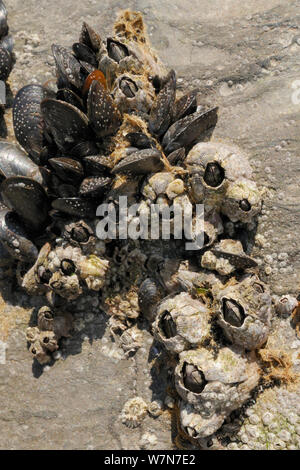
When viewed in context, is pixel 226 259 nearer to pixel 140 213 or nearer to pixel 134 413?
pixel 140 213

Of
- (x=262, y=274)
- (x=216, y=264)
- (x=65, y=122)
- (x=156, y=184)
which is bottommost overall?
(x=262, y=274)

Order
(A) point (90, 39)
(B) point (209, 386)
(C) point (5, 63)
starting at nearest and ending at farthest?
(B) point (209, 386) < (A) point (90, 39) < (C) point (5, 63)

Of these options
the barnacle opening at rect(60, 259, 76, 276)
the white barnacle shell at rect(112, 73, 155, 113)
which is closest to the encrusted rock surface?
the barnacle opening at rect(60, 259, 76, 276)

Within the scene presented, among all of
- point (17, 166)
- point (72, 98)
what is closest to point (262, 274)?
point (72, 98)

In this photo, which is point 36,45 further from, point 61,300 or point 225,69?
point 61,300

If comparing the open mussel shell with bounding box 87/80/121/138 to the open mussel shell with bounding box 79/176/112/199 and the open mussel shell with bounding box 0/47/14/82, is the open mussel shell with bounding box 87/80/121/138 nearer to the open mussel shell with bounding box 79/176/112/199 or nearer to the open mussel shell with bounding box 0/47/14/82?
the open mussel shell with bounding box 79/176/112/199

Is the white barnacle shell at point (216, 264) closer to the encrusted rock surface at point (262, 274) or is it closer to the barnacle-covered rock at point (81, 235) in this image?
the encrusted rock surface at point (262, 274)

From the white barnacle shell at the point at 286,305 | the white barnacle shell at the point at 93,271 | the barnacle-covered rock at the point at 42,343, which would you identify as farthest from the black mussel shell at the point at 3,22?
the white barnacle shell at the point at 286,305
